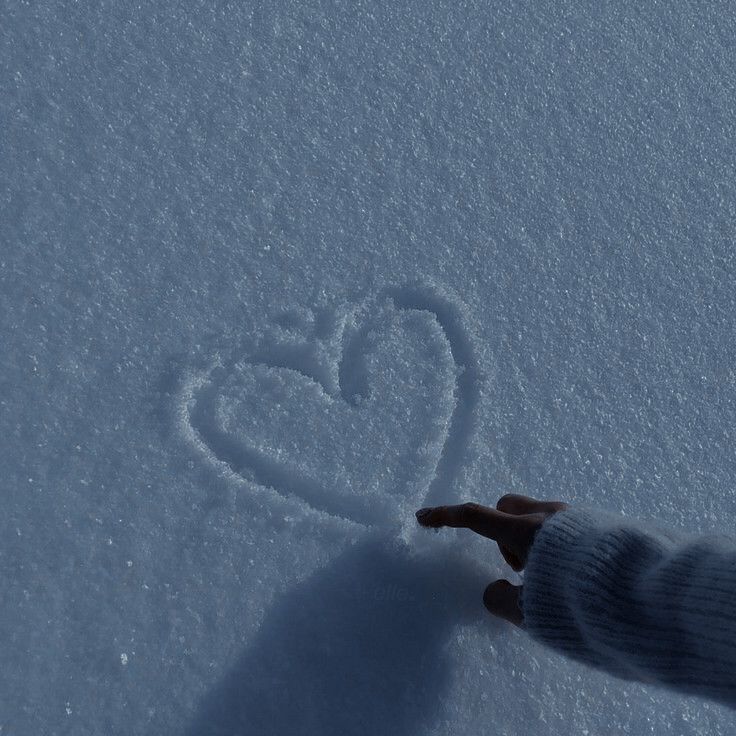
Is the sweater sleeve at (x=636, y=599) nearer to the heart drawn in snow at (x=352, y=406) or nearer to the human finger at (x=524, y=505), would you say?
the human finger at (x=524, y=505)

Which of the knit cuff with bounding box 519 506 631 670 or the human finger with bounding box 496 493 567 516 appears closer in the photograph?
the knit cuff with bounding box 519 506 631 670

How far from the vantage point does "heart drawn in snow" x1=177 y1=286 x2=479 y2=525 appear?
3.11 ft

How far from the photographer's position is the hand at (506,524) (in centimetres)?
88

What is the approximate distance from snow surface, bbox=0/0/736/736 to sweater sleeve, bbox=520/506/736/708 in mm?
118

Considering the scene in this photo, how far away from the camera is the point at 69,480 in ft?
2.93

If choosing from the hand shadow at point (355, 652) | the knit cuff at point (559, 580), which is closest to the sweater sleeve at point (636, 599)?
the knit cuff at point (559, 580)

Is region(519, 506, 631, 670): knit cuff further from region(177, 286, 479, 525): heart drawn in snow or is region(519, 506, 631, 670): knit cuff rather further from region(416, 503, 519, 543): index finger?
region(177, 286, 479, 525): heart drawn in snow

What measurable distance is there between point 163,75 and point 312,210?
239 mm

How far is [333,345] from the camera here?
100 cm

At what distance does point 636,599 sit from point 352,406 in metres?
0.35

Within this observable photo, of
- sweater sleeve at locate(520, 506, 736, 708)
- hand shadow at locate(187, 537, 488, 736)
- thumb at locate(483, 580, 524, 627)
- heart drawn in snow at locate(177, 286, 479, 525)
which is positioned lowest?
hand shadow at locate(187, 537, 488, 736)

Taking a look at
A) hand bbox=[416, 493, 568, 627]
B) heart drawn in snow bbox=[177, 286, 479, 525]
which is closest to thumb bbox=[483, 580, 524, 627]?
hand bbox=[416, 493, 568, 627]

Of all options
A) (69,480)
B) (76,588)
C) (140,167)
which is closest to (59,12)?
(140,167)

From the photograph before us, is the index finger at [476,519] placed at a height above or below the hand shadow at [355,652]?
above
